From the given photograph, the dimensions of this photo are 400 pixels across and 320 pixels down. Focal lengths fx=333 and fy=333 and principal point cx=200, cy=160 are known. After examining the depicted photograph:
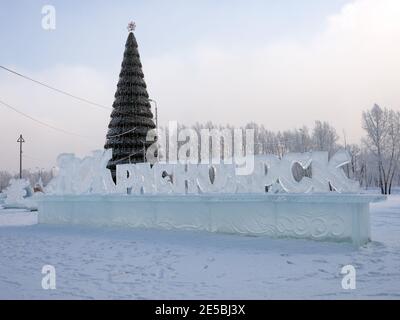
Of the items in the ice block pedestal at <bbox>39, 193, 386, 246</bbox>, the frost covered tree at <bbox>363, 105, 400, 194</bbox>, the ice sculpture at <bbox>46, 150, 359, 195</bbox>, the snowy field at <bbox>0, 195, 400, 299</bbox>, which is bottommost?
the snowy field at <bbox>0, 195, 400, 299</bbox>

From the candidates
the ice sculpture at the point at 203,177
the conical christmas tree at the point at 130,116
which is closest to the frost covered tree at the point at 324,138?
the conical christmas tree at the point at 130,116

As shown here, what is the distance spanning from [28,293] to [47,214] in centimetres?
1053

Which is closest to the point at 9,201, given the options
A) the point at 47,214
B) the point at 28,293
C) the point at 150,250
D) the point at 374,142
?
the point at 47,214

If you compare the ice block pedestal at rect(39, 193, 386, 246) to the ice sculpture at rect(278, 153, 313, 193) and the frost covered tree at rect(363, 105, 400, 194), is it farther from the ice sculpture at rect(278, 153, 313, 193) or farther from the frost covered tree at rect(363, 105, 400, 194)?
the frost covered tree at rect(363, 105, 400, 194)

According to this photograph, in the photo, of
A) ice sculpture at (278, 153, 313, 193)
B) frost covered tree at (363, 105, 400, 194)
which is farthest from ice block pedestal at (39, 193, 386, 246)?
frost covered tree at (363, 105, 400, 194)

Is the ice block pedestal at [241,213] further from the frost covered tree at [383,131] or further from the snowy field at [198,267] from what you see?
the frost covered tree at [383,131]

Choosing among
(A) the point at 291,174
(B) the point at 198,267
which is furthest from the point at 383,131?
(B) the point at 198,267

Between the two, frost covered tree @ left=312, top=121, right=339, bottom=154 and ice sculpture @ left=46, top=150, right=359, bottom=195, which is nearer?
ice sculpture @ left=46, top=150, right=359, bottom=195

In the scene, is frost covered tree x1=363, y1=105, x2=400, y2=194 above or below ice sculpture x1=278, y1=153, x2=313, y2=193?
above

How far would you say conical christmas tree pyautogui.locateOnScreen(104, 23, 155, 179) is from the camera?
2644 centimetres

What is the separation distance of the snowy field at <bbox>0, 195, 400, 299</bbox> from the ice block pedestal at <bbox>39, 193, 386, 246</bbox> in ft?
1.51

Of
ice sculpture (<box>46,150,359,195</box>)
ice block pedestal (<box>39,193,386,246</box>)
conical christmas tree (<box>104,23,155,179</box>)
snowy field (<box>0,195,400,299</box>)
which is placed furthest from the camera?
conical christmas tree (<box>104,23,155,179</box>)

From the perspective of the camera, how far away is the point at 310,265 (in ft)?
20.9
